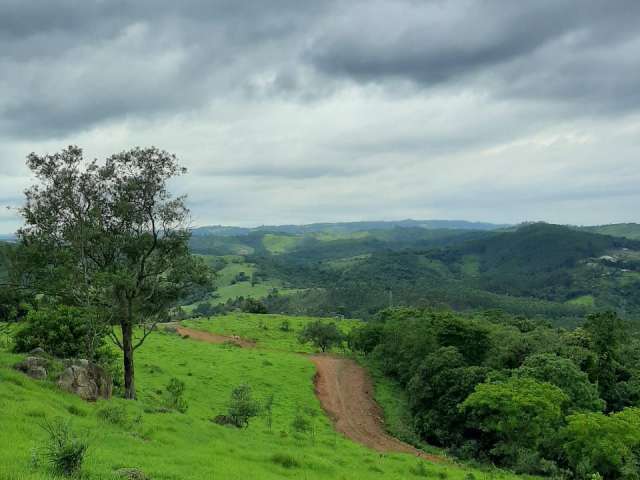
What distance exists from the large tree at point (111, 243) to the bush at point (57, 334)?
16.8ft

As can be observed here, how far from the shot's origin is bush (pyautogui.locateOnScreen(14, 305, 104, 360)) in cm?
3769

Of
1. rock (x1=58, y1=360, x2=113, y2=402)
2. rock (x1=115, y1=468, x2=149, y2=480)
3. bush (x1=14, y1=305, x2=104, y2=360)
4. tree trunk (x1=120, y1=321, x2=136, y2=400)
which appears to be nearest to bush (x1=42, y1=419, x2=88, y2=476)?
rock (x1=115, y1=468, x2=149, y2=480)

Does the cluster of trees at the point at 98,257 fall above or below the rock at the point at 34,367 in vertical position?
above

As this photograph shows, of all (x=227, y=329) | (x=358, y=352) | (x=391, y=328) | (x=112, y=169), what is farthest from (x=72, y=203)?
(x=227, y=329)

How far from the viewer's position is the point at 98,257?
34062 mm

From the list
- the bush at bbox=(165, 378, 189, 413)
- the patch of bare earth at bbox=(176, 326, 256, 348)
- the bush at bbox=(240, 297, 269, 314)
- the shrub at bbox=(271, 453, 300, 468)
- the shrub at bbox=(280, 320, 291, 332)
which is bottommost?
the bush at bbox=(240, 297, 269, 314)

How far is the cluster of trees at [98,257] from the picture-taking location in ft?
100

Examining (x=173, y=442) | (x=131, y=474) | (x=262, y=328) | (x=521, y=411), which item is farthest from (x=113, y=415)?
(x=262, y=328)

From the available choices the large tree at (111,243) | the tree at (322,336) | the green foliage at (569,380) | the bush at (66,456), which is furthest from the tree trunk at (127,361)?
the tree at (322,336)

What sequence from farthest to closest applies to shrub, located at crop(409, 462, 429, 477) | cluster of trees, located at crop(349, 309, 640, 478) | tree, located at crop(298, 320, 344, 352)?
1. tree, located at crop(298, 320, 344, 352)
2. cluster of trees, located at crop(349, 309, 640, 478)
3. shrub, located at crop(409, 462, 429, 477)

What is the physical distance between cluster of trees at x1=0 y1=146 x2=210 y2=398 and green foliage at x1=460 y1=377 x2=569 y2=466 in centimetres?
2587

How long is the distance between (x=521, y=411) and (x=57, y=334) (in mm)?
37738

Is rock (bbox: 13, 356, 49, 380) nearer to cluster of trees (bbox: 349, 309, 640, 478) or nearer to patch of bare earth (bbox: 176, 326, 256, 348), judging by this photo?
cluster of trees (bbox: 349, 309, 640, 478)

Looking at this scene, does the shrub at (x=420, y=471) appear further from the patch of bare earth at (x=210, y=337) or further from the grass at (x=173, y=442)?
the patch of bare earth at (x=210, y=337)
